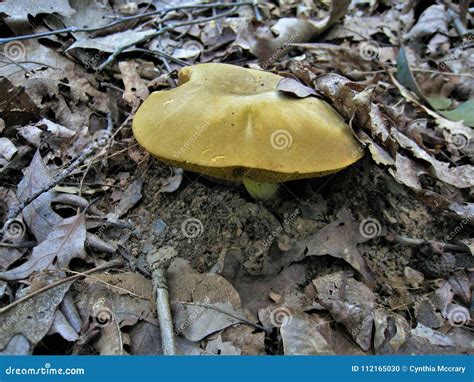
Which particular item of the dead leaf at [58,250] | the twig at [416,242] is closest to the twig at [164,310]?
the dead leaf at [58,250]

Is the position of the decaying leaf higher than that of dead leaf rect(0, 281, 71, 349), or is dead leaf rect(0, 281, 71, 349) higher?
dead leaf rect(0, 281, 71, 349)

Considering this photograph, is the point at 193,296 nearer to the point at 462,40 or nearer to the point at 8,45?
the point at 8,45

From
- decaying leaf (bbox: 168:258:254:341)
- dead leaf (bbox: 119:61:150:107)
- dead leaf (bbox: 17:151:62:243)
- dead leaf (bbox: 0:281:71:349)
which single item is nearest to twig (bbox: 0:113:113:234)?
dead leaf (bbox: 17:151:62:243)

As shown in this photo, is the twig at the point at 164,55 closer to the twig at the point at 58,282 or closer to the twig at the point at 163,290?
the twig at the point at 163,290

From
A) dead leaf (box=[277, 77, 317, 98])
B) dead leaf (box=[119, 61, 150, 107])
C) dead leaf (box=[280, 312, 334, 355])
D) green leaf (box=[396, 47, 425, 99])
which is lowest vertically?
green leaf (box=[396, 47, 425, 99])

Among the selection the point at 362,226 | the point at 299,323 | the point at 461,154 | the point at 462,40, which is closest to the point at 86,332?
the point at 299,323

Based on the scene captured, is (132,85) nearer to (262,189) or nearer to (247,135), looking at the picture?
(262,189)

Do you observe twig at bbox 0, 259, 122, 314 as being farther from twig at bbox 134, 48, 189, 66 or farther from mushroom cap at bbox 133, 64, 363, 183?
twig at bbox 134, 48, 189, 66
